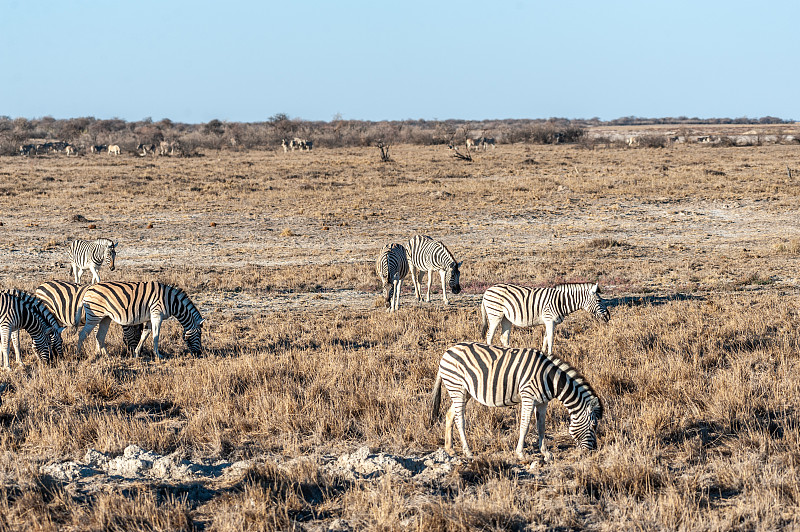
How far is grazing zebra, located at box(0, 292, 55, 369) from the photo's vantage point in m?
9.60

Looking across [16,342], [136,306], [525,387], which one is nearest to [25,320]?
[16,342]

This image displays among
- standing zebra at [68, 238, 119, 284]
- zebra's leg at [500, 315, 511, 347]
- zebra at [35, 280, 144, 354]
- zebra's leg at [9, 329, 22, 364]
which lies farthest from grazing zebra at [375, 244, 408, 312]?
zebra's leg at [9, 329, 22, 364]

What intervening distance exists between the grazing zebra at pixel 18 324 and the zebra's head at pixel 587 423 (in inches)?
278

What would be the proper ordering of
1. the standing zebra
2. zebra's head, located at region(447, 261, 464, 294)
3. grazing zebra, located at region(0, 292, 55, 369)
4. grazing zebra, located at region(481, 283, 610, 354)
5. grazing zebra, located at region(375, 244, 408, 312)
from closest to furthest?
grazing zebra, located at region(0, 292, 55, 369)
grazing zebra, located at region(481, 283, 610, 354)
grazing zebra, located at region(375, 244, 408, 312)
zebra's head, located at region(447, 261, 464, 294)
the standing zebra

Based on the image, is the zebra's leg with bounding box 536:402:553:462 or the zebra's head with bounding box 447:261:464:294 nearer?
the zebra's leg with bounding box 536:402:553:462

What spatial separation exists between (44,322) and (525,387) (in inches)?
273

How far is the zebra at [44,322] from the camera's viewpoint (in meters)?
9.95

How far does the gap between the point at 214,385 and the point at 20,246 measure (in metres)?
15.3

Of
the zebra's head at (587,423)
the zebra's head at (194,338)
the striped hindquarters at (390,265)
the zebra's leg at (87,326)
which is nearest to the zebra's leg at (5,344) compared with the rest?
the zebra's leg at (87,326)

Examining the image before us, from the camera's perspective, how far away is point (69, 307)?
35.4 ft

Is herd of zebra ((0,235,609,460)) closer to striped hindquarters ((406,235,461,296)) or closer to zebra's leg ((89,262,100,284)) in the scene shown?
striped hindquarters ((406,235,461,296))

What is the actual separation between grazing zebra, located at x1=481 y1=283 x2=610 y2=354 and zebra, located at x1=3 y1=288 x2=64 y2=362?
579 centimetres

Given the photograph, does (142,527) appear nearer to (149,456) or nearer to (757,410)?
(149,456)

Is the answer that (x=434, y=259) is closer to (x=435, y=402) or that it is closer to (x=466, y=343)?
(x=435, y=402)
